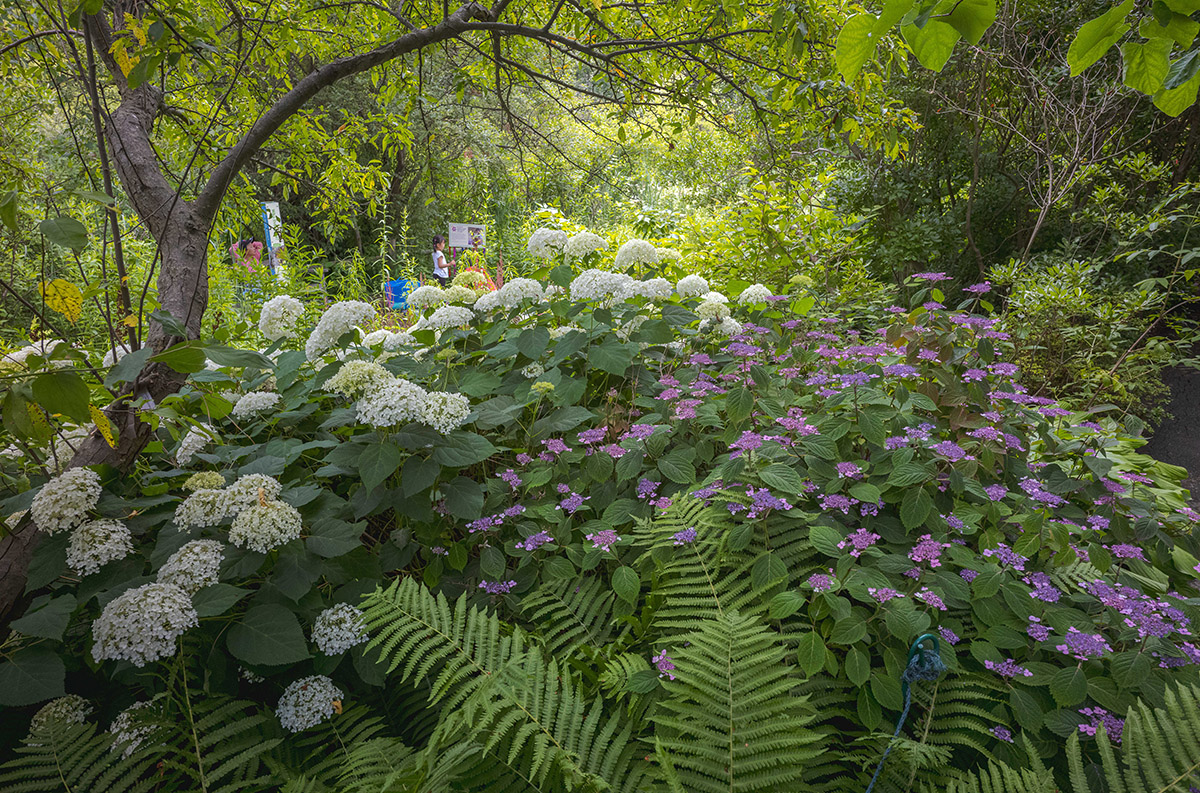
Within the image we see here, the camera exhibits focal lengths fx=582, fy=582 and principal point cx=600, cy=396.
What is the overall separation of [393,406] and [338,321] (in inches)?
A: 21.4

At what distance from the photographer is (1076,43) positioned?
774mm

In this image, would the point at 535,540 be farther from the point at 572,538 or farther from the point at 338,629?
the point at 338,629

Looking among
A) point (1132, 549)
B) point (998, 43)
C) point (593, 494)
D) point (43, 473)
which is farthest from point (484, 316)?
point (998, 43)

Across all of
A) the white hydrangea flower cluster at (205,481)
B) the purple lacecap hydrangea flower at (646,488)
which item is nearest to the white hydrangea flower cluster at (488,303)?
the purple lacecap hydrangea flower at (646,488)

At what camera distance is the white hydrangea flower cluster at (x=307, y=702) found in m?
1.17

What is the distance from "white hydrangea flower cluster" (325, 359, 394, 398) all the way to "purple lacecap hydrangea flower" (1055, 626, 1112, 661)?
1536 millimetres

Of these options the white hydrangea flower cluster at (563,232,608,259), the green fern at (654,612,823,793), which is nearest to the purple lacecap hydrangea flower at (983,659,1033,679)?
the green fern at (654,612,823,793)

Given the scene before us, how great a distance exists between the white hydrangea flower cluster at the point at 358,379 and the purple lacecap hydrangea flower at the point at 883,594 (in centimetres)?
119

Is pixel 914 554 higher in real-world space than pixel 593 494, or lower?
lower

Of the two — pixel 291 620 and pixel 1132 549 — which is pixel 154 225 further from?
pixel 1132 549

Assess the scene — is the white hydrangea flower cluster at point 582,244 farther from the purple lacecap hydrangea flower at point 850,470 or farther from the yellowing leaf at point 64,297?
the yellowing leaf at point 64,297

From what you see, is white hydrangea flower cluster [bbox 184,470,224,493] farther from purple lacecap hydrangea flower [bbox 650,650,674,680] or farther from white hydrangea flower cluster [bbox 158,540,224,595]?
purple lacecap hydrangea flower [bbox 650,650,674,680]

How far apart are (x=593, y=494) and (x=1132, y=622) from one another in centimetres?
115

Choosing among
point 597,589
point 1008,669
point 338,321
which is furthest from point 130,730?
point 1008,669
